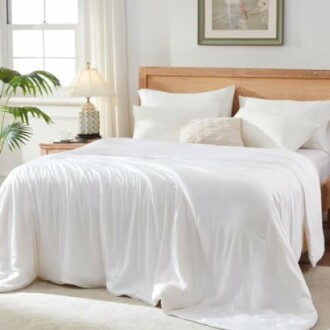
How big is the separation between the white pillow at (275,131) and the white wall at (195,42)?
65 centimetres

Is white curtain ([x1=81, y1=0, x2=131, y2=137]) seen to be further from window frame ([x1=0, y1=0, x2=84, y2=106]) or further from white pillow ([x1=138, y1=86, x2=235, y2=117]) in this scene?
white pillow ([x1=138, y1=86, x2=235, y2=117])

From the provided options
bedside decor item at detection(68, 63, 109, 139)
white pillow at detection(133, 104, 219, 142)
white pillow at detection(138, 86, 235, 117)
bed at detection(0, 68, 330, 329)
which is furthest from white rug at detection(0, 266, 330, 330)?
bedside decor item at detection(68, 63, 109, 139)

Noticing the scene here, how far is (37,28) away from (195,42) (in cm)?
145

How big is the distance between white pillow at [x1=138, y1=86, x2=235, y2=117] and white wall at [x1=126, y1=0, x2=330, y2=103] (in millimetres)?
334

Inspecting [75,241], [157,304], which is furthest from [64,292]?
[157,304]

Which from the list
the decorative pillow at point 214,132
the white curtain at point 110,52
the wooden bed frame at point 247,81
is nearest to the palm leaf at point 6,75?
the white curtain at point 110,52

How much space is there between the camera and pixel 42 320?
160 inches

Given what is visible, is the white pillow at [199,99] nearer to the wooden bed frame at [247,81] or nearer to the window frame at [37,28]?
the wooden bed frame at [247,81]

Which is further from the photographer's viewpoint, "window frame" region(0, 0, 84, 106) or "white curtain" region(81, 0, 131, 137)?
"window frame" region(0, 0, 84, 106)

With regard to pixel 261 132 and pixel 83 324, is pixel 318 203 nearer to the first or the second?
pixel 261 132

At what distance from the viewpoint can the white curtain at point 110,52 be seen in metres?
6.53

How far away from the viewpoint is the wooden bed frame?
19.5 ft

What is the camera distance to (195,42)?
646 centimetres

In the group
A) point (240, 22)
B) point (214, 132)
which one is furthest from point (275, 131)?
point (240, 22)
